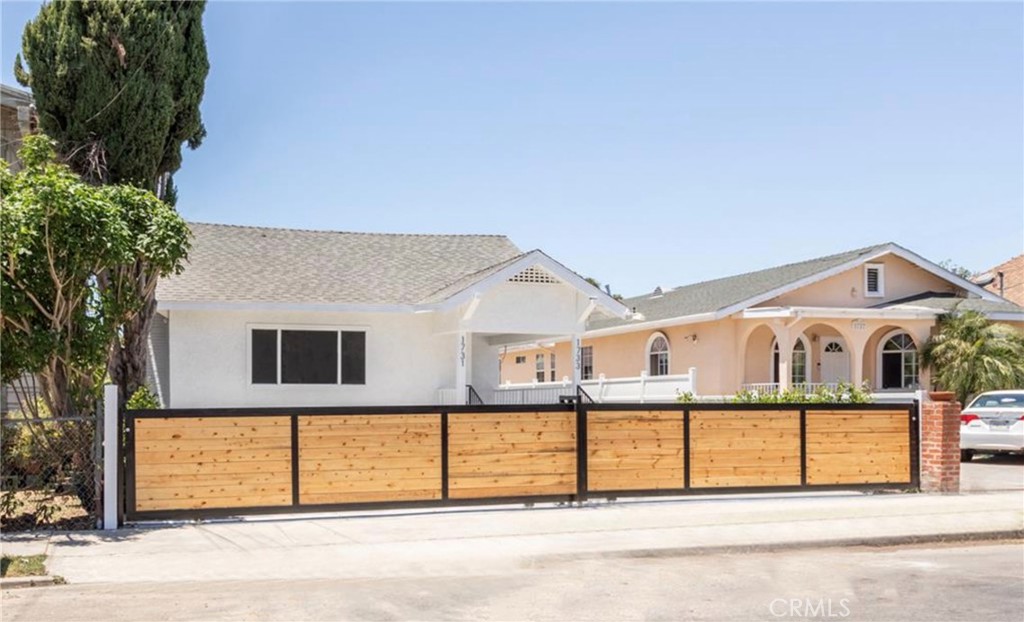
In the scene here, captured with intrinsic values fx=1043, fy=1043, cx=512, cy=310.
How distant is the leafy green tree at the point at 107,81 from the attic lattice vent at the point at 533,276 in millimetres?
6979

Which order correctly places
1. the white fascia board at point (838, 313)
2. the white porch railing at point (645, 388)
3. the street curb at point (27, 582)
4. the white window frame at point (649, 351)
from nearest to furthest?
the street curb at point (27, 582)
the white porch railing at point (645, 388)
the white fascia board at point (838, 313)
the white window frame at point (649, 351)

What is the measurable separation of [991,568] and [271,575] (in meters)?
7.06

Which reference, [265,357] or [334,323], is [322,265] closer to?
[334,323]

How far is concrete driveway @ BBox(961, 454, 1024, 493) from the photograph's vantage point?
17016mm

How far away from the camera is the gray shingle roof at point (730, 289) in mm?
28016

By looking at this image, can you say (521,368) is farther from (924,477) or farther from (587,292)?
(924,477)

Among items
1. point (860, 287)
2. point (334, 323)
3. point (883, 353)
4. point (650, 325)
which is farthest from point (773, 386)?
point (334, 323)

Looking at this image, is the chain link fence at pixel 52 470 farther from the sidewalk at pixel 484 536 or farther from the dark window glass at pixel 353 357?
the dark window glass at pixel 353 357

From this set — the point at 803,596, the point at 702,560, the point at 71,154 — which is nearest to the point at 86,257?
the point at 71,154

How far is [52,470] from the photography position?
12.6 m

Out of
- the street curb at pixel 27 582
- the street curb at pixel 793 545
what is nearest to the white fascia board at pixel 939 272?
the street curb at pixel 793 545

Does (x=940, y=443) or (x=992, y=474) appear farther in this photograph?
(x=992, y=474)

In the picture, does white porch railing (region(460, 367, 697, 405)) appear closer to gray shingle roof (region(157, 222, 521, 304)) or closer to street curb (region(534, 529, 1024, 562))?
gray shingle roof (region(157, 222, 521, 304))

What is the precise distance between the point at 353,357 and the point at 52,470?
8.29m
